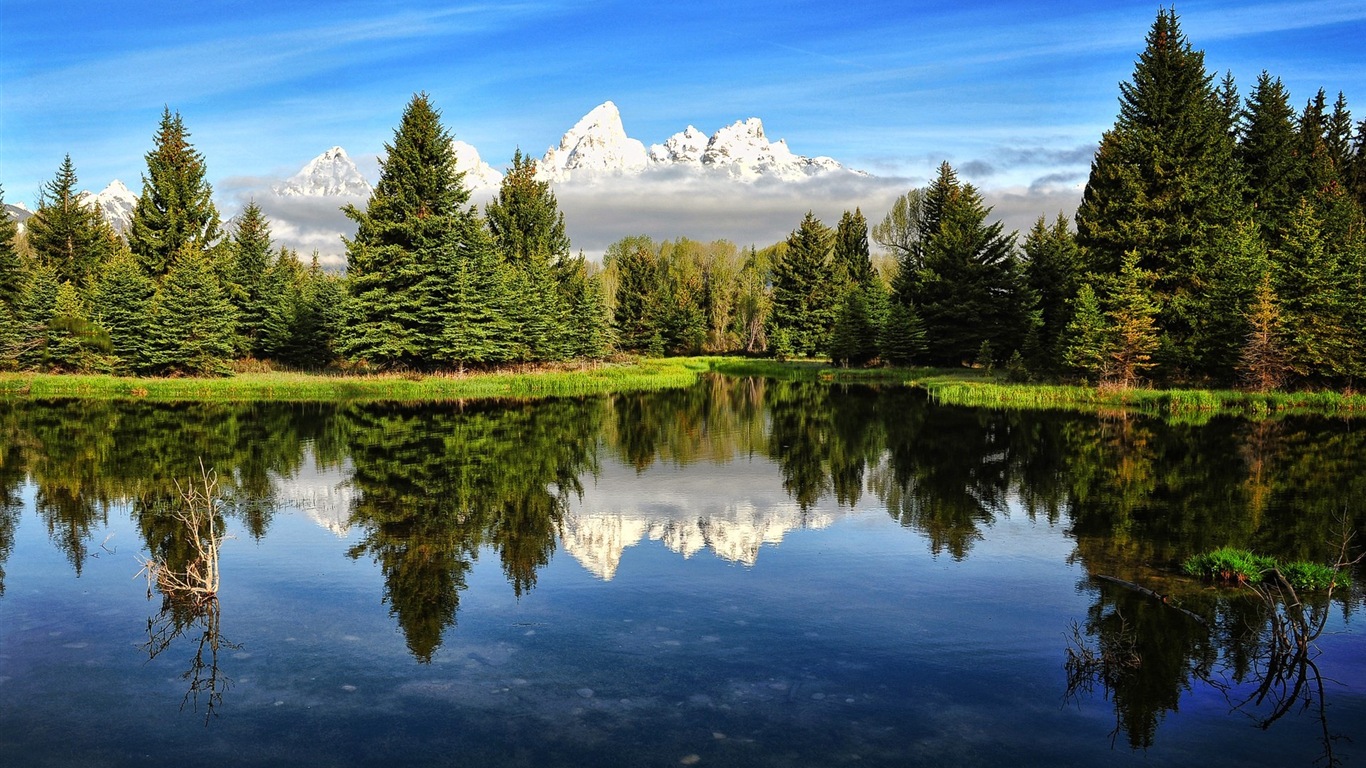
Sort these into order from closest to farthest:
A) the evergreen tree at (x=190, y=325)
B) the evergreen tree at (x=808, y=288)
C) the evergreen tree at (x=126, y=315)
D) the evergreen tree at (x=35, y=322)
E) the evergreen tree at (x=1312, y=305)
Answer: the evergreen tree at (x=1312, y=305) → the evergreen tree at (x=190, y=325) → the evergreen tree at (x=126, y=315) → the evergreen tree at (x=35, y=322) → the evergreen tree at (x=808, y=288)

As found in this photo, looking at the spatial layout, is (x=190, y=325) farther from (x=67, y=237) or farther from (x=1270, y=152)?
(x=1270, y=152)

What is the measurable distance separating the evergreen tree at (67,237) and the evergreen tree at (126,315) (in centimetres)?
1767

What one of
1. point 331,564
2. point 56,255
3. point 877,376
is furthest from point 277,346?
point 331,564

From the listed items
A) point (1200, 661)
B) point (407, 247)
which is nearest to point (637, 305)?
point (407, 247)

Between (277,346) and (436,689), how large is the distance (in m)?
54.2

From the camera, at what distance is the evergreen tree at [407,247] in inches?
1930

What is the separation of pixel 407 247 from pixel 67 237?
32134 millimetres

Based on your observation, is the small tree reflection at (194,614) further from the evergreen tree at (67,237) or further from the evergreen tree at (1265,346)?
the evergreen tree at (67,237)

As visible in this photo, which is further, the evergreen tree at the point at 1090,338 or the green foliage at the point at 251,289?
the green foliage at the point at 251,289

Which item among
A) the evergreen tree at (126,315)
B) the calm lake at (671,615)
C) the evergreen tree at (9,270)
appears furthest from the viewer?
the evergreen tree at (9,270)

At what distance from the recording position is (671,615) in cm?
1178

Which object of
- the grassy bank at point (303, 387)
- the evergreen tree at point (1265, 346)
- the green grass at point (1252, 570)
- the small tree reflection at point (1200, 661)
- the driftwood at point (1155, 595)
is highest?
the evergreen tree at point (1265, 346)

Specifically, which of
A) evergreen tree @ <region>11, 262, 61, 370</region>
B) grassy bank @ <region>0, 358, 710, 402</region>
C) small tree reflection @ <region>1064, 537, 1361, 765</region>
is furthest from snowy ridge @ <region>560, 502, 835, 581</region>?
evergreen tree @ <region>11, 262, 61, 370</region>

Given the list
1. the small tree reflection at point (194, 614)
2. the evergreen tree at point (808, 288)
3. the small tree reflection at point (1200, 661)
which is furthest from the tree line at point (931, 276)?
the small tree reflection at point (194, 614)
